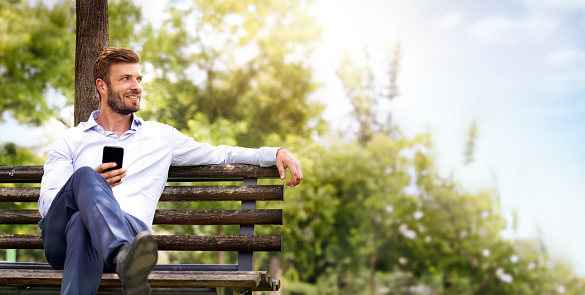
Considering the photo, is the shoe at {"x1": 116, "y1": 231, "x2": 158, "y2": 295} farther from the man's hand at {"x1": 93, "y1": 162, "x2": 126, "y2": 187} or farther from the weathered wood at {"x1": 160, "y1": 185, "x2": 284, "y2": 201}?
the weathered wood at {"x1": 160, "y1": 185, "x2": 284, "y2": 201}

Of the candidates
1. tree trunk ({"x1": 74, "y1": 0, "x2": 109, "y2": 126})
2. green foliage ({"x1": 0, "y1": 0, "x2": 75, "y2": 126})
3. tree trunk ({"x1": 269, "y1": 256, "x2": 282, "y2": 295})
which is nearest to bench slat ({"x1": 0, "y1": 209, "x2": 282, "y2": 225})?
tree trunk ({"x1": 74, "y1": 0, "x2": 109, "y2": 126})

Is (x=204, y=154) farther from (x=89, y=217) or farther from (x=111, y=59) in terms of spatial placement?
(x=89, y=217)

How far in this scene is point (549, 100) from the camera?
13.8 metres

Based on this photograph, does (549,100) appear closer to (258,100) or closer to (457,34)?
(457,34)

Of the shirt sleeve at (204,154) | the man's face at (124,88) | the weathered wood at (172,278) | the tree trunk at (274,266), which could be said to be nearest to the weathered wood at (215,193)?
the shirt sleeve at (204,154)

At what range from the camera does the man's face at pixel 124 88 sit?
3166mm

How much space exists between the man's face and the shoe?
1.26 meters

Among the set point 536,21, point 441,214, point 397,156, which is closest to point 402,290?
point 441,214

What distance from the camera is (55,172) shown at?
288 cm

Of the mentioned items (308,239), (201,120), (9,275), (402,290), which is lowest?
(402,290)

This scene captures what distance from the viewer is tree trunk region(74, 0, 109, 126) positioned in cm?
409

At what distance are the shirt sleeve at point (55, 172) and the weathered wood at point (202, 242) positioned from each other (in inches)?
22.4

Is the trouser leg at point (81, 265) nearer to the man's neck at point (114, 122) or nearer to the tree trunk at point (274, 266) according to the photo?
the man's neck at point (114, 122)

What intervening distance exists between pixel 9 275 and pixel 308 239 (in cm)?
1052
